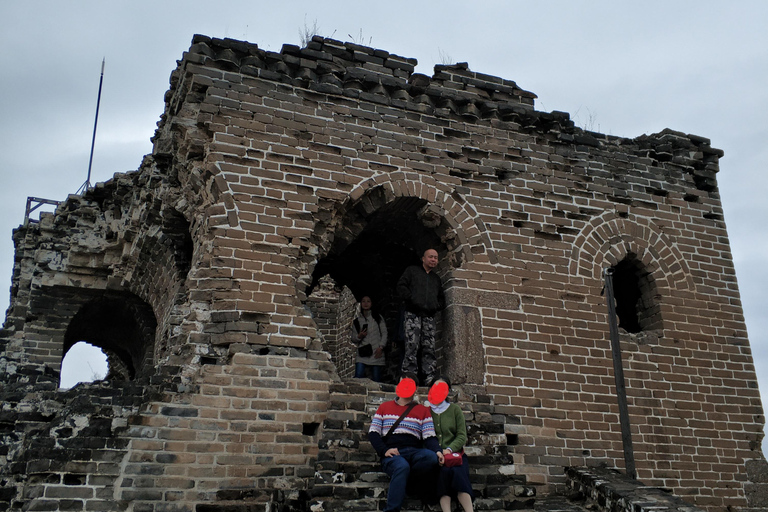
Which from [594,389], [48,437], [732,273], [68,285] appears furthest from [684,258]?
[68,285]

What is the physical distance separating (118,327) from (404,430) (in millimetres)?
8132

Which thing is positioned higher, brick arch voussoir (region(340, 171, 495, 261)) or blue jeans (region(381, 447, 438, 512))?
brick arch voussoir (region(340, 171, 495, 261))

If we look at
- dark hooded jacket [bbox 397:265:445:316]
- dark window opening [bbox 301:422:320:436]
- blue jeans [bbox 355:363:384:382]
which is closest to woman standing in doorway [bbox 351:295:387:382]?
blue jeans [bbox 355:363:384:382]

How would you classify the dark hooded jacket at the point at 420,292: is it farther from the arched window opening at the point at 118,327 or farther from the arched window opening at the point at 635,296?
the arched window opening at the point at 118,327

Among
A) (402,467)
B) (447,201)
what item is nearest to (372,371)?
(447,201)

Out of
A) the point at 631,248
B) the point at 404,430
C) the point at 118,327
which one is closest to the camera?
the point at 404,430

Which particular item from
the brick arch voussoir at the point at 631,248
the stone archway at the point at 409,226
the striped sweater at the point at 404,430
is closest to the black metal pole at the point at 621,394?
the brick arch voussoir at the point at 631,248

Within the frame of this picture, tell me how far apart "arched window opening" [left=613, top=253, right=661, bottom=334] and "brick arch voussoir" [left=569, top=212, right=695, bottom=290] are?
5.1 inches

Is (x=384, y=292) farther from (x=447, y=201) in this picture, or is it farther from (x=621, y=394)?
(x=621, y=394)

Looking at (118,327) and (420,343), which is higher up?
(118,327)

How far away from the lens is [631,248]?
893 cm

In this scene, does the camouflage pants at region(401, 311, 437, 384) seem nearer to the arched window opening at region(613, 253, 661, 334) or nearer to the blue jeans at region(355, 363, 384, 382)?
the blue jeans at region(355, 363, 384, 382)

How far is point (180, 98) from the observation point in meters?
8.16

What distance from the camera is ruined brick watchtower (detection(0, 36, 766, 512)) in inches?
245
